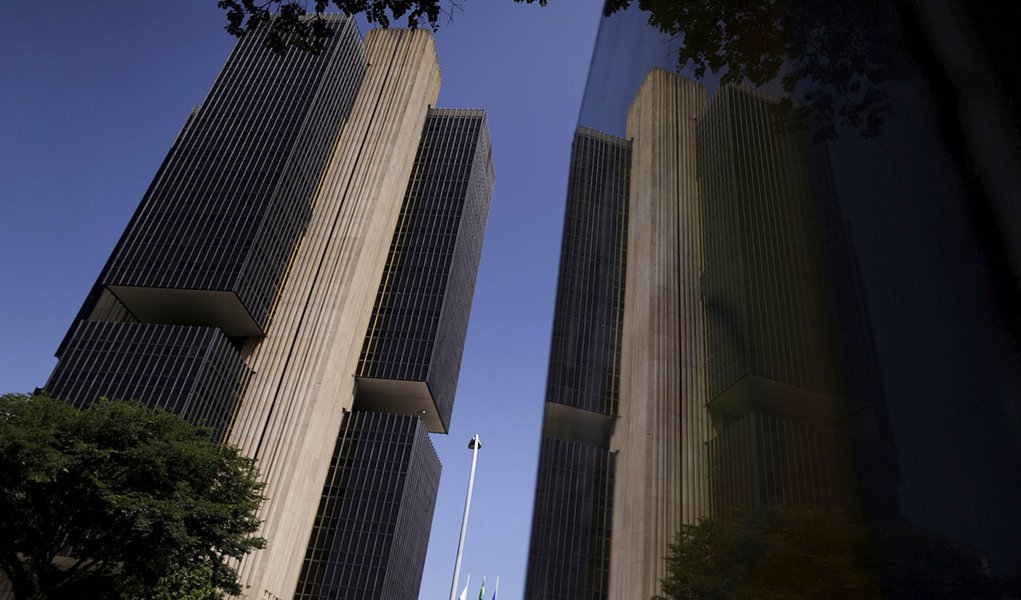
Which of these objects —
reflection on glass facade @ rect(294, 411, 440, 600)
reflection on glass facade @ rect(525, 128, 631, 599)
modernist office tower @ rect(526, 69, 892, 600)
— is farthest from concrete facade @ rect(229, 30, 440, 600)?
modernist office tower @ rect(526, 69, 892, 600)

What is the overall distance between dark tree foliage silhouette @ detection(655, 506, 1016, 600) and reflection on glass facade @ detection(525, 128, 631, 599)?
3202 cm

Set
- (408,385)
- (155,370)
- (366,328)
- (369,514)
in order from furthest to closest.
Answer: (366,328) < (408,385) < (369,514) < (155,370)

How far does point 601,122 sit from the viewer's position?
527 cm

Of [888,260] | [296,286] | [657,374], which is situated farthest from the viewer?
[296,286]

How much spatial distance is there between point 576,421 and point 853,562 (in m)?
41.1

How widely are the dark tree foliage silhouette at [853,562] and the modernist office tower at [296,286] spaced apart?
35.8 meters

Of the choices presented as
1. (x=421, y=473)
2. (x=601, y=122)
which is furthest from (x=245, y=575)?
(x=601, y=122)

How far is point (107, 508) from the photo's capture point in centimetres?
2005

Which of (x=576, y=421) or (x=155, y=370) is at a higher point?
(x=576, y=421)

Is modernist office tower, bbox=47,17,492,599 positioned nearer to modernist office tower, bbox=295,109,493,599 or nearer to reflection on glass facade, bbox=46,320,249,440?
reflection on glass facade, bbox=46,320,249,440

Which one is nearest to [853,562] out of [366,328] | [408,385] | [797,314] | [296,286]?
[797,314]

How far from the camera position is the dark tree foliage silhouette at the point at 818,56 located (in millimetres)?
1509

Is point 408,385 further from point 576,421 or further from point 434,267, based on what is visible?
point 576,421

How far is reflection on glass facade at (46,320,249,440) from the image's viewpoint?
3684cm
